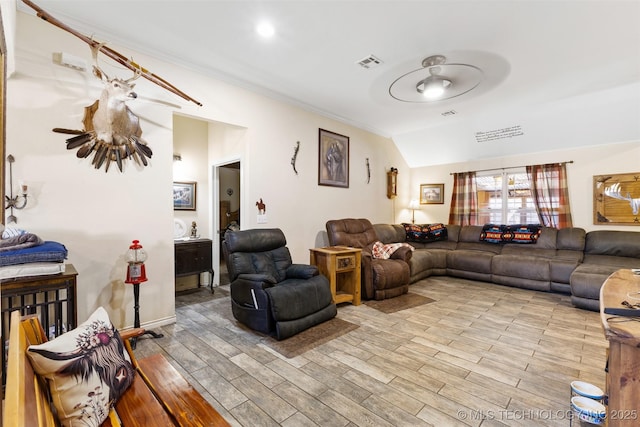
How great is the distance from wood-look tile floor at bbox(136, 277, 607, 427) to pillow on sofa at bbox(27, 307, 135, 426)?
2.59 feet

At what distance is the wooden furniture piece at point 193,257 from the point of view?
3865mm

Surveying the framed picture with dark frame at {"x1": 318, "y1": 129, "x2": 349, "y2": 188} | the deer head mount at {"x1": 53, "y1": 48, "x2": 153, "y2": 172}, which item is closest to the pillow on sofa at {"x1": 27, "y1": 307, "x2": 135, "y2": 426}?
the deer head mount at {"x1": 53, "y1": 48, "x2": 153, "y2": 172}

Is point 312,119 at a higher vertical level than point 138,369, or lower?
higher

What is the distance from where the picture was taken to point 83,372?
40.9 inches

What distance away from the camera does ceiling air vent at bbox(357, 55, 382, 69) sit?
2.95m

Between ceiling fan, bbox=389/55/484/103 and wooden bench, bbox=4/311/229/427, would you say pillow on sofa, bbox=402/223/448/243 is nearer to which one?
ceiling fan, bbox=389/55/484/103

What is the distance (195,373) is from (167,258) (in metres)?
1.33

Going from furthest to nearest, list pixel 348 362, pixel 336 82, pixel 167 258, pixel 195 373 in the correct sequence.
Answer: pixel 336 82, pixel 167 258, pixel 348 362, pixel 195 373

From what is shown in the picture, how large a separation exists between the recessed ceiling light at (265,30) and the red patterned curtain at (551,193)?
5.07 m

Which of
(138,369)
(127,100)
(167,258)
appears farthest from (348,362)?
(127,100)

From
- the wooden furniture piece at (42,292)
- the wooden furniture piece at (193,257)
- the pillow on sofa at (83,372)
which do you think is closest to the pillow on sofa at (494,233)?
the wooden furniture piece at (193,257)

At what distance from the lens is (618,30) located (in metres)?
2.44

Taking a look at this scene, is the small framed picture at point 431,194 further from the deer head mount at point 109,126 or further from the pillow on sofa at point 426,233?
the deer head mount at point 109,126

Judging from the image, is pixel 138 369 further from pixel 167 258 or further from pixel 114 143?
pixel 114 143
